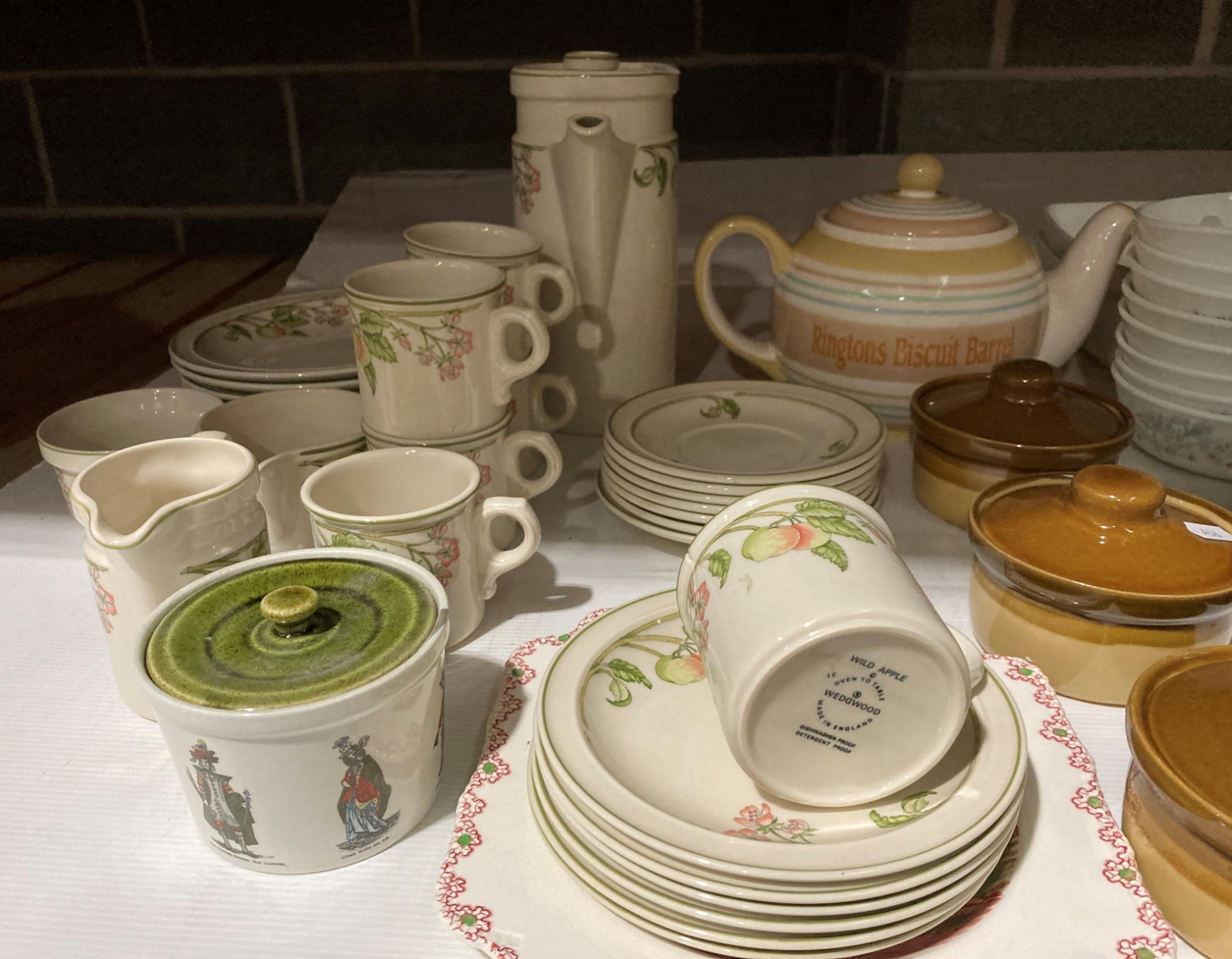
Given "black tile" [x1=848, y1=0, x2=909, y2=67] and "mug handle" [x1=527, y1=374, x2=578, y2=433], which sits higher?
"black tile" [x1=848, y1=0, x2=909, y2=67]

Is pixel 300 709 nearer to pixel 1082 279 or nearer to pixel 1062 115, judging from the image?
pixel 1082 279

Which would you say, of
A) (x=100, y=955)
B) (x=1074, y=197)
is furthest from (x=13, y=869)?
(x=1074, y=197)

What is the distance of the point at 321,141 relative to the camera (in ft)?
6.04

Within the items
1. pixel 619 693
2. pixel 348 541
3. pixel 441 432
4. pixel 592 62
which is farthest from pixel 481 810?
pixel 592 62

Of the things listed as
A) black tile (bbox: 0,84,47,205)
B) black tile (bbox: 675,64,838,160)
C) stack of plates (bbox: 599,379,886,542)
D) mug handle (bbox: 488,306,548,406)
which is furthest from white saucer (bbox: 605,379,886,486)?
black tile (bbox: 0,84,47,205)

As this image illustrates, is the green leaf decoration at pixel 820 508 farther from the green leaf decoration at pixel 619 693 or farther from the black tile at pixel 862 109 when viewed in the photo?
the black tile at pixel 862 109

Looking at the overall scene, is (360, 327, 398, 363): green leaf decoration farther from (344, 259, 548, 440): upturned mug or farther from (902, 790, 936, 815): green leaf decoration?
(902, 790, 936, 815): green leaf decoration

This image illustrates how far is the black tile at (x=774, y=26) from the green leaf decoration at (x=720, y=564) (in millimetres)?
1445

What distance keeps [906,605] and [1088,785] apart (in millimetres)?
164

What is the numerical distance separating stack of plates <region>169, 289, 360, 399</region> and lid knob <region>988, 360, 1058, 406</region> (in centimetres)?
53

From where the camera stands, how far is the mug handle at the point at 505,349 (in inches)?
28.6

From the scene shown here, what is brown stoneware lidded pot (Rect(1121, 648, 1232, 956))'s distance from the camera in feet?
1.42

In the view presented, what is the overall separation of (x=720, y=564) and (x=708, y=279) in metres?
0.57

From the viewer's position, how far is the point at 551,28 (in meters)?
1.73
